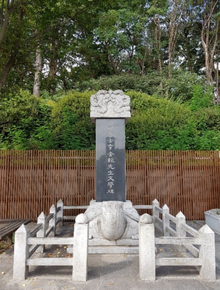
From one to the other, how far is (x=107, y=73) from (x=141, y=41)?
3.67 meters

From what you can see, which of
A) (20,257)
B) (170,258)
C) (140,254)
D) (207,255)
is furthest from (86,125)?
(207,255)

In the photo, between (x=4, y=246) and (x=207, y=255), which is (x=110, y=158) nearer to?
(x=207, y=255)

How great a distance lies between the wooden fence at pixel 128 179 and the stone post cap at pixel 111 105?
7.90 ft

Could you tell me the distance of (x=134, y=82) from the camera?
14.6m

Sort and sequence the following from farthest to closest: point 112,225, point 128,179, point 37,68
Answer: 1. point 37,68
2. point 128,179
3. point 112,225

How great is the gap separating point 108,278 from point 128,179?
434 centimetres

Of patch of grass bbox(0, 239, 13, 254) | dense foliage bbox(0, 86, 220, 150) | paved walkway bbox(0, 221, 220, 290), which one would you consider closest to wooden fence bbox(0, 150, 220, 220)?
dense foliage bbox(0, 86, 220, 150)

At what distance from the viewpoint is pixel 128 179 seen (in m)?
7.66

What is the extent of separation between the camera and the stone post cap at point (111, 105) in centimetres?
561

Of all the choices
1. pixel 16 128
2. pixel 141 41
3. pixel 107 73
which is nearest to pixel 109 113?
pixel 16 128

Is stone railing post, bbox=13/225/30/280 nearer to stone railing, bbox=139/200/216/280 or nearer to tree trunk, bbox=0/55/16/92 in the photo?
stone railing, bbox=139/200/216/280

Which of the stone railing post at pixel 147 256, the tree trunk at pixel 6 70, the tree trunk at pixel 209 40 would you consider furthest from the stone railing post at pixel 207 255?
the tree trunk at pixel 209 40

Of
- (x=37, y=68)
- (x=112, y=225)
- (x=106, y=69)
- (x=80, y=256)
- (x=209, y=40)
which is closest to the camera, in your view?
(x=80, y=256)

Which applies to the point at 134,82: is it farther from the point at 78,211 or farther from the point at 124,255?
the point at 124,255
